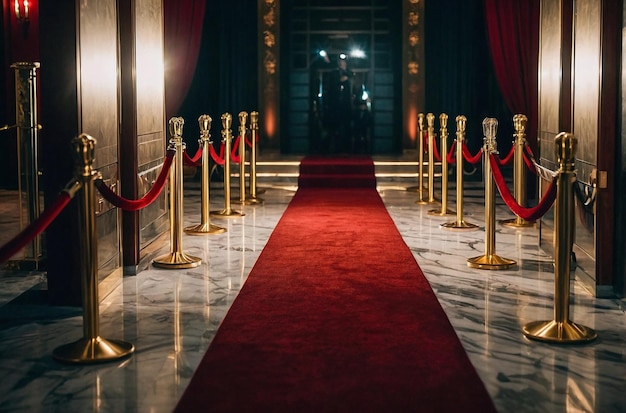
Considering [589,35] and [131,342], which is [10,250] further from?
[589,35]

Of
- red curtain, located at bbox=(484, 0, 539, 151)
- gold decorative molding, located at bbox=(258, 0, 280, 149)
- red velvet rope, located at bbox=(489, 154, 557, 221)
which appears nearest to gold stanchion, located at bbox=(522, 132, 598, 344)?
red velvet rope, located at bbox=(489, 154, 557, 221)

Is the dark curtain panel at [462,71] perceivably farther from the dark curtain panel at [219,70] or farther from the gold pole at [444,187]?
the gold pole at [444,187]

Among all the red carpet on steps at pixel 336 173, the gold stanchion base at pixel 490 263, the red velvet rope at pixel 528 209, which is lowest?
the gold stanchion base at pixel 490 263

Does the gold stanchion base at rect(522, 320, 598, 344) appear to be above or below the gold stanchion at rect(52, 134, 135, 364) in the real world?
below

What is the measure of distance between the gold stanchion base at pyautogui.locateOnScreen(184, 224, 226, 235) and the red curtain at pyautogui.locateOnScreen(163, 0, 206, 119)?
6.12 feet

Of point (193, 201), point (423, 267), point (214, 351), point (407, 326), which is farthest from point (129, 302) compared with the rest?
point (193, 201)

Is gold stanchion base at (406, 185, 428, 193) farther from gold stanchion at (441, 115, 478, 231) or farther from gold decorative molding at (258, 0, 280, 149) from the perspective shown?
gold decorative molding at (258, 0, 280, 149)

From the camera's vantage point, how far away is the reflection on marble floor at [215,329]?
4.00m

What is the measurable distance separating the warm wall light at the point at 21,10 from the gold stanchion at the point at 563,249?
383 inches

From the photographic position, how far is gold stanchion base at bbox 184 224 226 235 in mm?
8719

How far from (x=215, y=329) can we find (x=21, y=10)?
9.09 m

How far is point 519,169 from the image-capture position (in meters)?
9.25

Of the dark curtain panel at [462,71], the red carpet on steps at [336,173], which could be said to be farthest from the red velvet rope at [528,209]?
the dark curtain panel at [462,71]

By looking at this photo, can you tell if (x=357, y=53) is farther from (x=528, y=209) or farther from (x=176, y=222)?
(x=528, y=209)
